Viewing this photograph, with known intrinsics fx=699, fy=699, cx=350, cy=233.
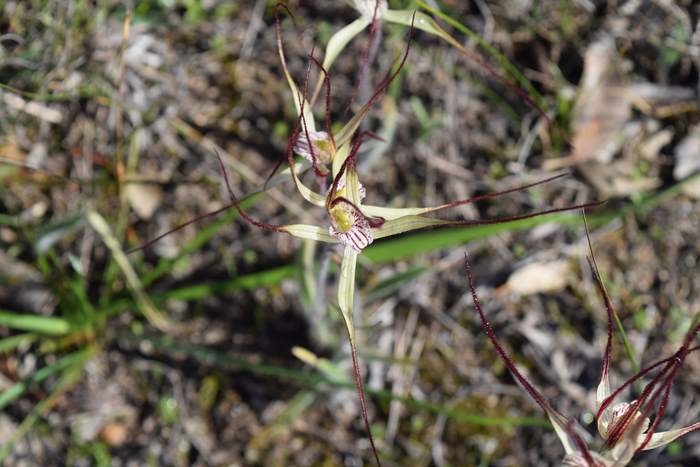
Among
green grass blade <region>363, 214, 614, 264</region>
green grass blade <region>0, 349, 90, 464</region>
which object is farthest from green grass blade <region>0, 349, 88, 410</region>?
green grass blade <region>363, 214, 614, 264</region>

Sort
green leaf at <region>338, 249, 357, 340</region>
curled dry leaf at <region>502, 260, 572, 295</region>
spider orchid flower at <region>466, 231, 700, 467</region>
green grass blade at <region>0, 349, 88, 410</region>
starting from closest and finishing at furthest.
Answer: spider orchid flower at <region>466, 231, 700, 467</region> → green leaf at <region>338, 249, 357, 340</region> → green grass blade at <region>0, 349, 88, 410</region> → curled dry leaf at <region>502, 260, 572, 295</region>

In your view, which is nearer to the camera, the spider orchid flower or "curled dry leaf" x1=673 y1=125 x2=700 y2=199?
the spider orchid flower

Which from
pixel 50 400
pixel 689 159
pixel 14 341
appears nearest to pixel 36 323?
pixel 14 341

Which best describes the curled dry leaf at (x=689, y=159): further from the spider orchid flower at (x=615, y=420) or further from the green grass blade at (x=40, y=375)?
the green grass blade at (x=40, y=375)

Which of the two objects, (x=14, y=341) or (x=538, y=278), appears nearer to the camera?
(x=14, y=341)

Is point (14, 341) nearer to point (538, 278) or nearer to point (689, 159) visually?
point (538, 278)

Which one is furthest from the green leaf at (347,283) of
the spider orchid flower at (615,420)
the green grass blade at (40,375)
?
the green grass blade at (40,375)

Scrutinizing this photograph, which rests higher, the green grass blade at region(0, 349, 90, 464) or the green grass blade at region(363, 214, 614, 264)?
the green grass blade at region(363, 214, 614, 264)

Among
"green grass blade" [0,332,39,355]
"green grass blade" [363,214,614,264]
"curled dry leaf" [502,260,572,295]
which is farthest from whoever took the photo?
"curled dry leaf" [502,260,572,295]

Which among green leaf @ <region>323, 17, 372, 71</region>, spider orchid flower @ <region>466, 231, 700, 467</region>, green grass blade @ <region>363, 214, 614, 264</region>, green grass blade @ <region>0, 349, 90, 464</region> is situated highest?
green leaf @ <region>323, 17, 372, 71</region>

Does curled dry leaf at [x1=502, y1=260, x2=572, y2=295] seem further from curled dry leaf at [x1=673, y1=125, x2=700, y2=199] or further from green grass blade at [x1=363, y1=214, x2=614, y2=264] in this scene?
curled dry leaf at [x1=673, y1=125, x2=700, y2=199]
